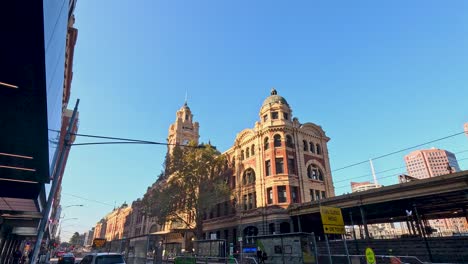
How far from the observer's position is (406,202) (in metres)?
26.7

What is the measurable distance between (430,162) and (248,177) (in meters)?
136

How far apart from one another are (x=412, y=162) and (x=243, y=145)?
14204 centimetres

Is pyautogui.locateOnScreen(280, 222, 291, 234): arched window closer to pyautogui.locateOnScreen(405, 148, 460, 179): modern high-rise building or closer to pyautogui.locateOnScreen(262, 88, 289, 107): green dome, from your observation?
pyautogui.locateOnScreen(262, 88, 289, 107): green dome

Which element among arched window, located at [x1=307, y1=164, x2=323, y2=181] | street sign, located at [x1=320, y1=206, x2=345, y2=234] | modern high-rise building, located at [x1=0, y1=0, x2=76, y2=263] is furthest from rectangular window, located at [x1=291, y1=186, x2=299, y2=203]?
modern high-rise building, located at [x1=0, y1=0, x2=76, y2=263]

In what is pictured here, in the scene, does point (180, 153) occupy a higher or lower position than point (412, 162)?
lower

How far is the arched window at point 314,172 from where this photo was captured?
40906 mm

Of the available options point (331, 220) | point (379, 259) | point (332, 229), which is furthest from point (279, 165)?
point (332, 229)


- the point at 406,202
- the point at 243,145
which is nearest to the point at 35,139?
the point at 406,202

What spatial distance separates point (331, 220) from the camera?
1204 centimetres

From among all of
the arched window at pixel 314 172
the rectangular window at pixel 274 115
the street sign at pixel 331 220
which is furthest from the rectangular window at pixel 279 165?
the street sign at pixel 331 220

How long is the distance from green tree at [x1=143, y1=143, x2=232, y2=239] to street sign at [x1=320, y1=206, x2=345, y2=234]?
28.3 meters

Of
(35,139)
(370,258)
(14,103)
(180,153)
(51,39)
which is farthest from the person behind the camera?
(180,153)

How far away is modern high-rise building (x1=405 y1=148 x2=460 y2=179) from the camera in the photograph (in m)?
132

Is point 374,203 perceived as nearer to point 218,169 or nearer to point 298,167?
point 298,167
